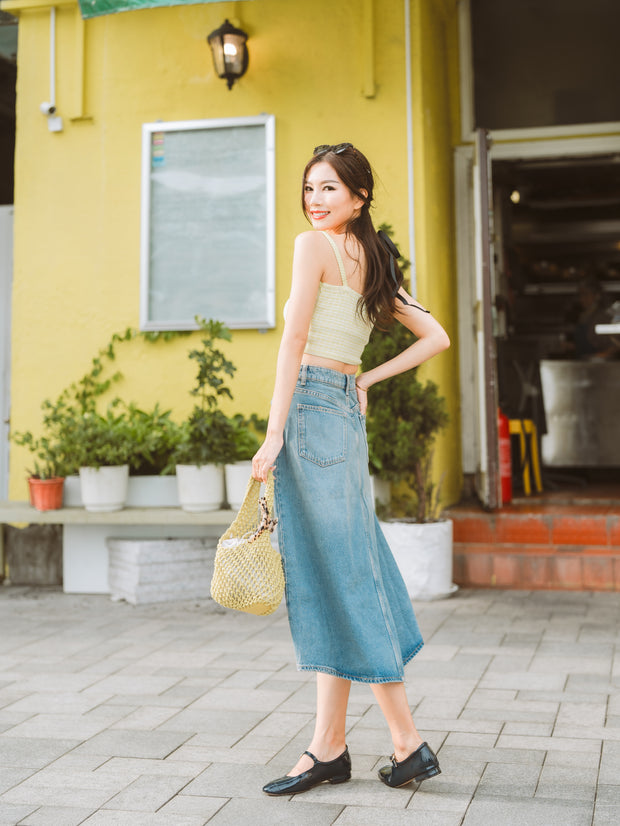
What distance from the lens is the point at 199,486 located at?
5.46 metres

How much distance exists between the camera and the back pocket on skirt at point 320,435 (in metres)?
2.57

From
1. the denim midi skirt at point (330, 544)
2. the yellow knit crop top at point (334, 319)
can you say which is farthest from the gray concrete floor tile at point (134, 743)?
the yellow knit crop top at point (334, 319)

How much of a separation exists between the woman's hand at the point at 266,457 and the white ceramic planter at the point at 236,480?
9.45 feet

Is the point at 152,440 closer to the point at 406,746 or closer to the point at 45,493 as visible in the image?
the point at 45,493

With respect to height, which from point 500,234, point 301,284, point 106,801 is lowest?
point 106,801

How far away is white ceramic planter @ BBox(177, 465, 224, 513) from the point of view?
545 cm

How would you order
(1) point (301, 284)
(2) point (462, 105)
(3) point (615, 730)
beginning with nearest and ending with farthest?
(1) point (301, 284) → (3) point (615, 730) → (2) point (462, 105)

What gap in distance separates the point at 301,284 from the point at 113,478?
3253 mm

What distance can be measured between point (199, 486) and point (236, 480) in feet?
0.68

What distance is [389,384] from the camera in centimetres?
559

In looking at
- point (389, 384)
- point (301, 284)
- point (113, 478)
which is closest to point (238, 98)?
point (389, 384)

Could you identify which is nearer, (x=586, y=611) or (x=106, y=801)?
(x=106, y=801)

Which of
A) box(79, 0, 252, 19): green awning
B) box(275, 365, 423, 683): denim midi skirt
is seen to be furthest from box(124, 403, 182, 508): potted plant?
box(275, 365, 423, 683): denim midi skirt

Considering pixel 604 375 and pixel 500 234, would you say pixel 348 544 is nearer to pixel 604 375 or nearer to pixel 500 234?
pixel 604 375
